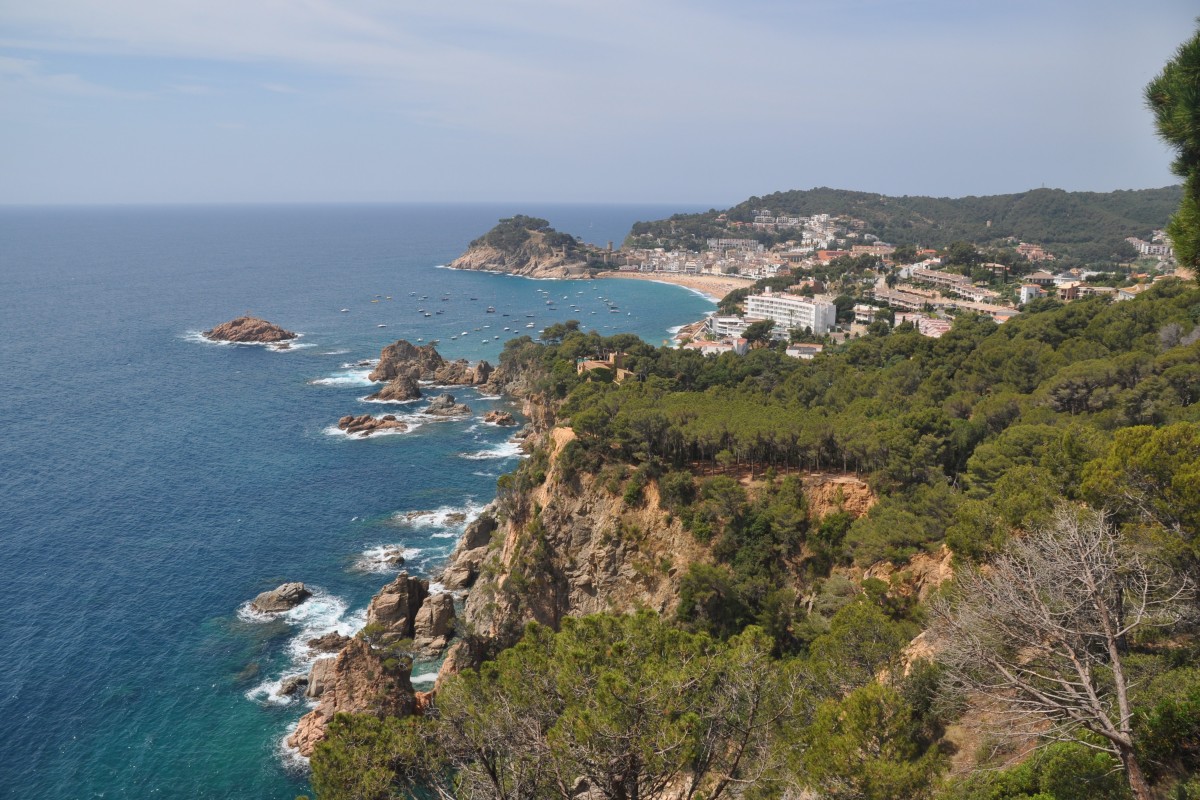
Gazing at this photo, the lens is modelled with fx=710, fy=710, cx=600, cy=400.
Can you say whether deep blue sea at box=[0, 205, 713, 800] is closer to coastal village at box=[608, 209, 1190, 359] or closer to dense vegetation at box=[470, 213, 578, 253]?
coastal village at box=[608, 209, 1190, 359]

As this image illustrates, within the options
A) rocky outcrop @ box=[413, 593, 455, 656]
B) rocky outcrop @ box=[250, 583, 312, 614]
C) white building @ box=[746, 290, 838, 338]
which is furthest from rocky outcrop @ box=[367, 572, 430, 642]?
white building @ box=[746, 290, 838, 338]

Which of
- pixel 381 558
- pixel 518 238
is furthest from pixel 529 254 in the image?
pixel 381 558

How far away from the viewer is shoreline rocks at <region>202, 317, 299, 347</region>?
84.4 metres

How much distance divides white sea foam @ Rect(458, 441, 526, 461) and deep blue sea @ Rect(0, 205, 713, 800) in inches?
11.1

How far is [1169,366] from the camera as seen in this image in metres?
28.9

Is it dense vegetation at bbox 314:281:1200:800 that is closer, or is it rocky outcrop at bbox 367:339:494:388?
dense vegetation at bbox 314:281:1200:800

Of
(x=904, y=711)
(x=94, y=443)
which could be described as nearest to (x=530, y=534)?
(x=904, y=711)

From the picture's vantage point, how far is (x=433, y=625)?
106 ft

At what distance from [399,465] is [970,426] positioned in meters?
36.9

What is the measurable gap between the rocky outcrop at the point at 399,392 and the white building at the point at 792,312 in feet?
132

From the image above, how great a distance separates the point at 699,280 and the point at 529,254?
119 feet

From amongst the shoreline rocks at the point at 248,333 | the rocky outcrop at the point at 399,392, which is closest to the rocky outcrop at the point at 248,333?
the shoreline rocks at the point at 248,333

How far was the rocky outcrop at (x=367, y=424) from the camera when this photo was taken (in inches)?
2237

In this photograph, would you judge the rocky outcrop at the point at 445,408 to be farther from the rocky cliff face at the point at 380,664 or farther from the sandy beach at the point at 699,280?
the sandy beach at the point at 699,280
